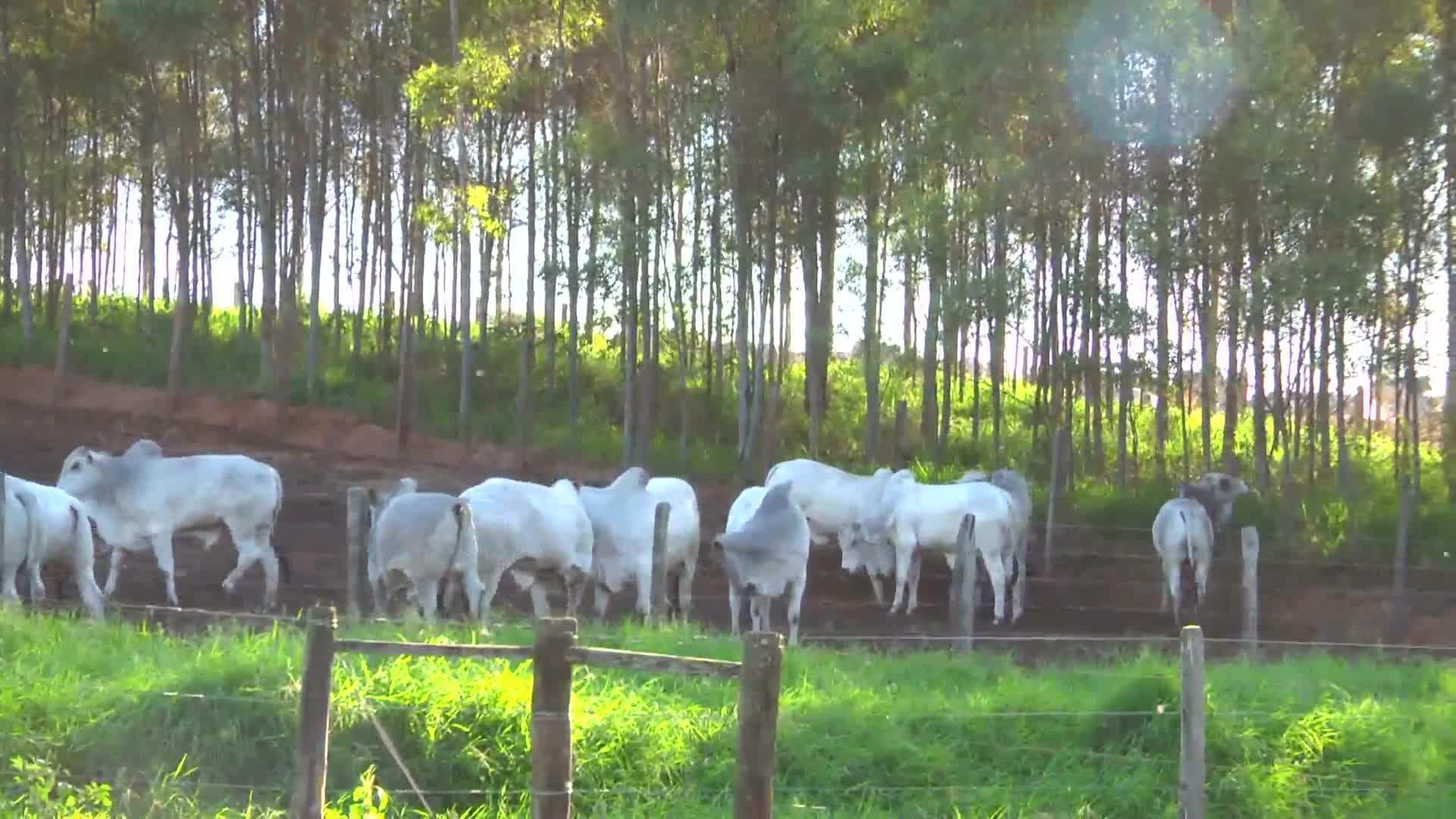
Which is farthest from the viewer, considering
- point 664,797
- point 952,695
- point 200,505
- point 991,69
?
point 991,69

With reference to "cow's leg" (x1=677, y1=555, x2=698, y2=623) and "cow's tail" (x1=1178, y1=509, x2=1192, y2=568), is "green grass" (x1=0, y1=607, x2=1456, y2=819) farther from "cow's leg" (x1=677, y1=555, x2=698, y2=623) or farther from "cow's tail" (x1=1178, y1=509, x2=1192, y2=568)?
"cow's tail" (x1=1178, y1=509, x2=1192, y2=568)

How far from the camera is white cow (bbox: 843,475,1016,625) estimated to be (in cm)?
1574

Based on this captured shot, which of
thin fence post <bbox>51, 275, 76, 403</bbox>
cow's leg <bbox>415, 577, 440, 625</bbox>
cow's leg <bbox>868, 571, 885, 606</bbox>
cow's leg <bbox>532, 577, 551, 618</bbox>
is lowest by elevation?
cow's leg <bbox>868, 571, 885, 606</bbox>

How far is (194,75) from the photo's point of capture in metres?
25.7

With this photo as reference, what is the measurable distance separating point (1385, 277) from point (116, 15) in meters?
15.7

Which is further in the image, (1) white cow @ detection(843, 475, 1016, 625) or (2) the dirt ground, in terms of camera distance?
(1) white cow @ detection(843, 475, 1016, 625)

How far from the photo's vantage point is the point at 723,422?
24609 mm

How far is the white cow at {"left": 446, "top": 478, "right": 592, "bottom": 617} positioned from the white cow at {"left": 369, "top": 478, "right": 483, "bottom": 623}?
0.34 m

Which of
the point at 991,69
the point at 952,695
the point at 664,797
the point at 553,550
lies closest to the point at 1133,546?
the point at 991,69

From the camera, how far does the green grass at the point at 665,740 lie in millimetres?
6684

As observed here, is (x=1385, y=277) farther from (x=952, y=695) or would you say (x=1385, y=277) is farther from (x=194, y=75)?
(x=194, y=75)

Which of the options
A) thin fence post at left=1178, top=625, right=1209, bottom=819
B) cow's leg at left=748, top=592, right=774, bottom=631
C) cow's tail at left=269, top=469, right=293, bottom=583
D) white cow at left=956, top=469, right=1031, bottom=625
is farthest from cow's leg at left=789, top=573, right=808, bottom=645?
thin fence post at left=1178, top=625, right=1209, bottom=819

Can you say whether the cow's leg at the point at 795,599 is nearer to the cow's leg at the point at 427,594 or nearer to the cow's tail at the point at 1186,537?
the cow's leg at the point at 427,594

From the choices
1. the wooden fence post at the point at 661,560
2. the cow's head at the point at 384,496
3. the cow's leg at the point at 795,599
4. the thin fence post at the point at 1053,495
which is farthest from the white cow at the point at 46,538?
the thin fence post at the point at 1053,495
